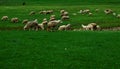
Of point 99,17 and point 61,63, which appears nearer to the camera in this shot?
point 61,63

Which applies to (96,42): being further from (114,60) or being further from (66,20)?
(66,20)

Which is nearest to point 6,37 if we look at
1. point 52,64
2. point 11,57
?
point 11,57

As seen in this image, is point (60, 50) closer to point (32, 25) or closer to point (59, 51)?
point (59, 51)

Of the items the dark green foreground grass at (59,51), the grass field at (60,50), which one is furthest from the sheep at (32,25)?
the dark green foreground grass at (59,51)

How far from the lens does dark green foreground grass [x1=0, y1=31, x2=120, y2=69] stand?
1892 centimetres

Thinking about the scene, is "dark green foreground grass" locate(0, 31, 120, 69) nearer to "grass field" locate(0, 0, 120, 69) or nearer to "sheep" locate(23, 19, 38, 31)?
"grass field" locate(0, 0, 120, 69)

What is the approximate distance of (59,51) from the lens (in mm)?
21797

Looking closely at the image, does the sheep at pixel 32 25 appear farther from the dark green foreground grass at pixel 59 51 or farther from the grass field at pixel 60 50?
the dark green foreground grass at pixel 59 51

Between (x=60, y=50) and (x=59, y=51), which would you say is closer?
(x=59, y=51)

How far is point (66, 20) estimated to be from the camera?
47219mm

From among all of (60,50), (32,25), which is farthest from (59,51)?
(32,25)

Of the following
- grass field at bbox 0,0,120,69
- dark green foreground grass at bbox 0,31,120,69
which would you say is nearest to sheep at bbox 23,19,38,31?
grass field at bbox 0,0,120,69

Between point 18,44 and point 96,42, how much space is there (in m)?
5.70

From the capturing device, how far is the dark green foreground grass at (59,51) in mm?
18922
